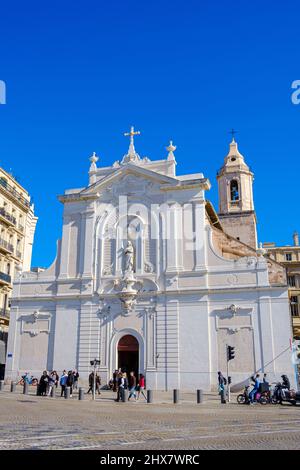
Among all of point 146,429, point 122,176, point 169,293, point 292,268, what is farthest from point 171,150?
point 292,268

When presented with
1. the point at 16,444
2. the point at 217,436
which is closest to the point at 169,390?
the point at 217,436

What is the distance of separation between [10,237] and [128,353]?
18.6m

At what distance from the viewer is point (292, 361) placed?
→ 95.3ft

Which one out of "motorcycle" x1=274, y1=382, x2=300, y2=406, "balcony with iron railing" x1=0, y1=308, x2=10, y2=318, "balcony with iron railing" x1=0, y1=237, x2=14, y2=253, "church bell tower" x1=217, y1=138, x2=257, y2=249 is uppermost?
"church bell tower" x1=217, y1=138, x2=257, y2=249

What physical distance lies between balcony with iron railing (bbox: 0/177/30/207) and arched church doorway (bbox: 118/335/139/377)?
770 inches

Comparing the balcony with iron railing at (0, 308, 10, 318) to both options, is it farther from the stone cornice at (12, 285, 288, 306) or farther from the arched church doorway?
the arched church doorway

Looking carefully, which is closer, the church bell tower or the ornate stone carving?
the ornate stone carving

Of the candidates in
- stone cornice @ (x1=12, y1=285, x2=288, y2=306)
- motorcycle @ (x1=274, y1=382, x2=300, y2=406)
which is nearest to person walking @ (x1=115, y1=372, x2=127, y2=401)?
motorcycle @ (x1=274, y1=382, x2=300, y2=406)

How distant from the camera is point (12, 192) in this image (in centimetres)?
4469

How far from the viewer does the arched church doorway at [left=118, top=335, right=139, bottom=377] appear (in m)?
32.5

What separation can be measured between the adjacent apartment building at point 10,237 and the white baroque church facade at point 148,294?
6.08 metres

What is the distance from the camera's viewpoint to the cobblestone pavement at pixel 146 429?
10211 mm
